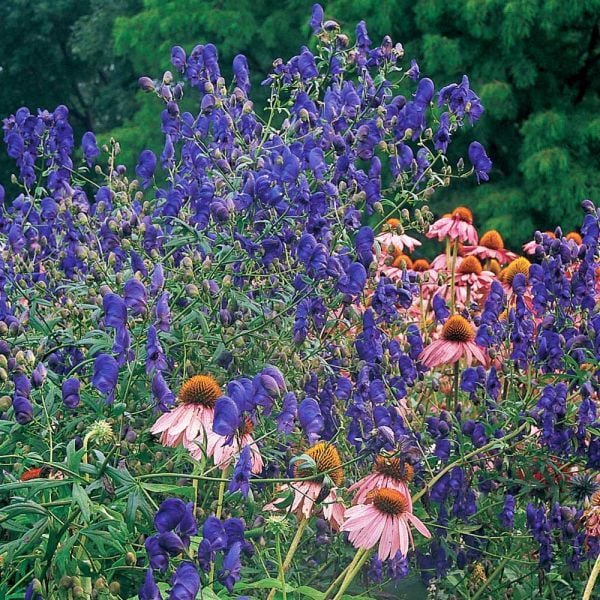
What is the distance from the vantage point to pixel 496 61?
47.5 ft

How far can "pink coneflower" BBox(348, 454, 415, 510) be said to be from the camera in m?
3.13

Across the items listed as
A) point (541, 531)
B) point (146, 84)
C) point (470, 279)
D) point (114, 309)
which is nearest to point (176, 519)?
point (114, 309)

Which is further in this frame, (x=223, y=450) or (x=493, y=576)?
(x=493, y=576)

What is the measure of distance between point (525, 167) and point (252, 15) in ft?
20.5

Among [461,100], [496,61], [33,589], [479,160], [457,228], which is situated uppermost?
[461,100]

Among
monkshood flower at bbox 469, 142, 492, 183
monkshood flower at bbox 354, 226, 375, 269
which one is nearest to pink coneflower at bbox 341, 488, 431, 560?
monkshood flower at bbox 354, 226, 375, 269

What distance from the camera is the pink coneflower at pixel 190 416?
9.23 feet

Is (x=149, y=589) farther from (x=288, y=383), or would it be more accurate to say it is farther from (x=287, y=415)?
(x=288, y=383)

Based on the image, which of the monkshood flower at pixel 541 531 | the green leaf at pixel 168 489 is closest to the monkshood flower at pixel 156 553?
the green leaf at pixel 168 489

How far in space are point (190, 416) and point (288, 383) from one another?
1.73 ft

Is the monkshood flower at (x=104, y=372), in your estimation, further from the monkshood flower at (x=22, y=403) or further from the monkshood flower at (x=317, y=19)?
the monkshood flower at (x=317, y=19)

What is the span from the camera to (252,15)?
1769 cm

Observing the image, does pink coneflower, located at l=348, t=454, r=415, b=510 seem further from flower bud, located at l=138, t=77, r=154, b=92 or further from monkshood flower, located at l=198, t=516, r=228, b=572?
flower bud, located at l=138, t=77, r=154, b=92

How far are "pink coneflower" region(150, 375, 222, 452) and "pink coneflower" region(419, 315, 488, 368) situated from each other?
1.13 m
